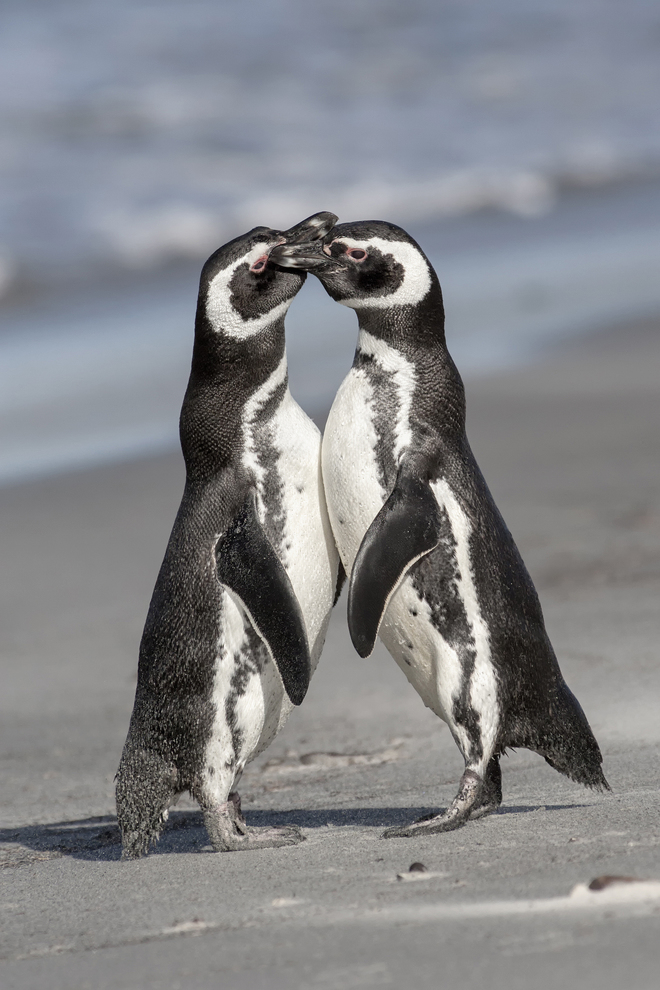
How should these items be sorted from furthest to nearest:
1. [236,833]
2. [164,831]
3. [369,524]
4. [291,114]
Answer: [291,114], [164,831], [369,524], [236,833]

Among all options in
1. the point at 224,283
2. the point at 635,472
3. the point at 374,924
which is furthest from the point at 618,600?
the point at 374,924

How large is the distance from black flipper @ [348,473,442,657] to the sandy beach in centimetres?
53

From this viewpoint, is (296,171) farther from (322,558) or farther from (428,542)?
(428,542)

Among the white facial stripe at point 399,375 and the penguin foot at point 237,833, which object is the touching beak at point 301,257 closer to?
the white facial stripe at point 399,375

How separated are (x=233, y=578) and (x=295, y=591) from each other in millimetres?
201

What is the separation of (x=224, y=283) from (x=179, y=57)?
15.8 metres

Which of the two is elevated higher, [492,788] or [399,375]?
[399,375]

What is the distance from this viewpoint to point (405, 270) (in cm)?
392

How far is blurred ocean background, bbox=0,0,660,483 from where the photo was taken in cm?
954

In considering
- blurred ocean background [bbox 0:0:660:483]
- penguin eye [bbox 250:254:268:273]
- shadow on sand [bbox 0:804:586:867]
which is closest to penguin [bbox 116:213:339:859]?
penguin eye [bbox 250:254:268:273]

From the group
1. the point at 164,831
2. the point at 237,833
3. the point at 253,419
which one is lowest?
the point at 164,831

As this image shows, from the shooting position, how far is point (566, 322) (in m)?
10.2

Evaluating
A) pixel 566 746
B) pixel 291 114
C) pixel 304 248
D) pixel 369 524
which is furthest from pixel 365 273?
pixel 291 114

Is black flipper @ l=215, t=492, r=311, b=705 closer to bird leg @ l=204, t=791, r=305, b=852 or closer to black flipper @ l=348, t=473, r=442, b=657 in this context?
black flipper @ l=348, t=473, r=442, b=657
